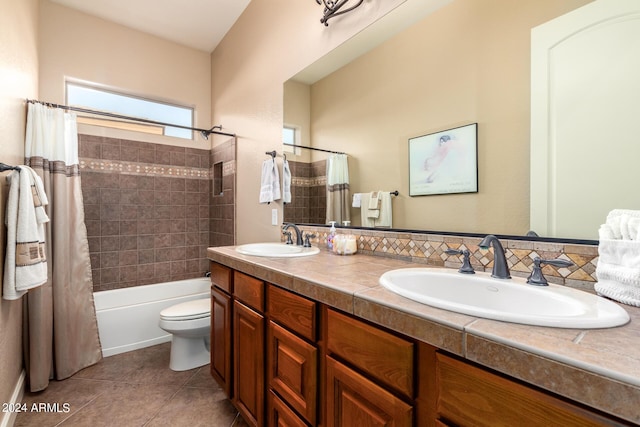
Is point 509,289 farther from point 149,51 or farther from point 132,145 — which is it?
point 149,51

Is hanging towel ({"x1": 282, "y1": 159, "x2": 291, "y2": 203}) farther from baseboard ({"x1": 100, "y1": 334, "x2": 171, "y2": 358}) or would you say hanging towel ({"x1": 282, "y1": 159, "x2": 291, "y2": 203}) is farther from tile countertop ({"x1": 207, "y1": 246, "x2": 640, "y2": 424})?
baseboard ({"x1": 100, "y1": 334, "x2": 171, "y2": 358})

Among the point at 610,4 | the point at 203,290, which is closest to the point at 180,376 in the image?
the point at 203,290

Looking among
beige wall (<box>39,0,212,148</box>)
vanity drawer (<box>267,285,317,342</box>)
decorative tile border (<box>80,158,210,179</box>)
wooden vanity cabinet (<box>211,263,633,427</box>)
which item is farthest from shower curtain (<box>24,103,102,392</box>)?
vanity drawer (<box>267,285,317,342</box>)

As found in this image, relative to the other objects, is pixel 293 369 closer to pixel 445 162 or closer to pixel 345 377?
pixel 345 377

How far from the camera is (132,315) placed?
2590 millimetres

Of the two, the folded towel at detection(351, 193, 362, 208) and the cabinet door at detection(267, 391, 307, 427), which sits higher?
the folded towel at detection(351, 193, 362, 208)

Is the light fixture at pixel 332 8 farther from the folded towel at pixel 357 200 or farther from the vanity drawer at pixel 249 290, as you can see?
the vanity drawer at pixel 249 290

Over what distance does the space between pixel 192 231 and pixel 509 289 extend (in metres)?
3.12

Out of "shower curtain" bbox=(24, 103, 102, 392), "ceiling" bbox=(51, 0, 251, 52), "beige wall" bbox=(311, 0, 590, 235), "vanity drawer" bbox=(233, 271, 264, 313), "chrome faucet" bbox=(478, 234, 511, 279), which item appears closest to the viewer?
"chrome faucet" bbox=(478, 234, 511, 279)

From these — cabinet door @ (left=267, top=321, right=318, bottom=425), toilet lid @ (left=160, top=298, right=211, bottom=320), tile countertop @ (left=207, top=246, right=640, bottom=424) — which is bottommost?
toilet lid @ (left=160, top=298, right=211, bottom=320)

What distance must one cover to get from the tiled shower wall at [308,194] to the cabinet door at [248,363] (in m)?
0.74

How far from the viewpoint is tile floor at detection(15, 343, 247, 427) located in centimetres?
165

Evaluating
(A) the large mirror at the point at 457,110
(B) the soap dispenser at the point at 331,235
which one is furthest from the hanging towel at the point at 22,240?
(A) the large mirror at the point at 457,110

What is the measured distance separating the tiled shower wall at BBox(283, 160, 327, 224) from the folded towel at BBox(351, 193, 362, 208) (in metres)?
0.26
